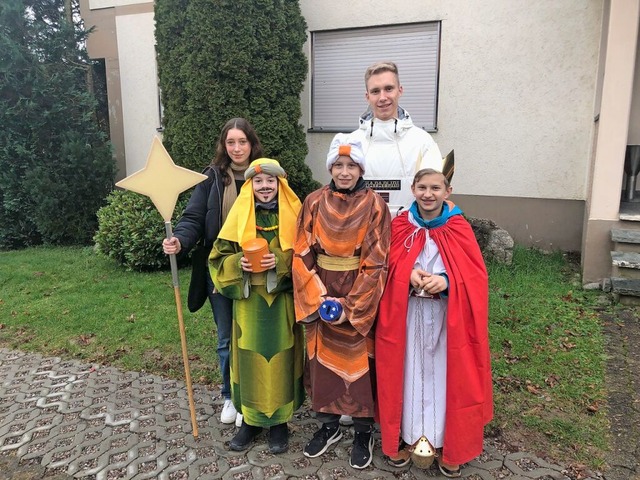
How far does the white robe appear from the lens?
2.61 m

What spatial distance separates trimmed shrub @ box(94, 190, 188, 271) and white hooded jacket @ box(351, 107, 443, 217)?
14.5ft

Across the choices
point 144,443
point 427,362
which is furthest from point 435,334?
point 144,443

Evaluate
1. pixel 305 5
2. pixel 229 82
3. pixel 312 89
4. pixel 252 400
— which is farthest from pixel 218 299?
pixel 305 5

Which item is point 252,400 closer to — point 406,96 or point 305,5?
point 406,96

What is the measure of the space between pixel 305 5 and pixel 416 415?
696cm

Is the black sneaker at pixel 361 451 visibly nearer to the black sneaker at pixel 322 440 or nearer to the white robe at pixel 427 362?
the black sneaker at pixel 322 440

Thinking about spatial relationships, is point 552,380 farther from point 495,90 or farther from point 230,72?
point 230,72

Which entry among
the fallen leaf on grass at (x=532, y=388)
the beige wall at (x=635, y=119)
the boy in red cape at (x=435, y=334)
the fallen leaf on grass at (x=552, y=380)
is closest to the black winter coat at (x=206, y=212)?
the boy in red cape at (x=435, y=334)

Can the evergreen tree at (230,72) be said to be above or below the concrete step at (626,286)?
above

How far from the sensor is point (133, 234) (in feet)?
21.7

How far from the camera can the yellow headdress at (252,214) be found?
2.73 m

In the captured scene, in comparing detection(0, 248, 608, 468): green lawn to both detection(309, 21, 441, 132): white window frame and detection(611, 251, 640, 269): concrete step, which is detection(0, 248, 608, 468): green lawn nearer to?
detection(611, 251, 640, 269): concrete step

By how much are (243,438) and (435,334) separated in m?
1.38

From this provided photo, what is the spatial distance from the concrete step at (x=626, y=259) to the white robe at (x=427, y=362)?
3.61 meters
